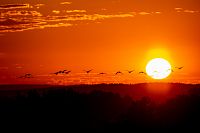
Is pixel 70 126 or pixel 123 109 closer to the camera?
pixel 70 126

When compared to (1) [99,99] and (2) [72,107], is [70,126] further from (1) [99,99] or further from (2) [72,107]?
(1) [99,99]

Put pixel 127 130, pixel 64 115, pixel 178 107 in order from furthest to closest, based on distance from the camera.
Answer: pixel 64 115 < pixel 178 107 < pixel 127 130

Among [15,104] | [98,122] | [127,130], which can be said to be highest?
[15,104]

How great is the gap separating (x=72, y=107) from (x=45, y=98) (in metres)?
4.88

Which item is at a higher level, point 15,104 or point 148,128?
point 15,104

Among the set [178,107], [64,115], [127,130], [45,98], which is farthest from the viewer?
[45,98]

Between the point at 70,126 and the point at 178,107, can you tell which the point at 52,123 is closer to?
the point at 70,126

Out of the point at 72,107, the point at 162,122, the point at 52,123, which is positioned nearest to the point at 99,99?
the point at 72,107

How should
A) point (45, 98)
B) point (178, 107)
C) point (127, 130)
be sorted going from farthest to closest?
1. point (45, 98)
2. point (178, 107)
3. point (127, 130)

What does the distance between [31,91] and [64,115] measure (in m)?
10.4

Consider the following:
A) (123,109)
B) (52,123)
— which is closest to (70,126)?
(52,123)

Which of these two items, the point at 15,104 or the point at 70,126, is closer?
the point at 70,126

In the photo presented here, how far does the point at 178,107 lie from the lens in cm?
6462

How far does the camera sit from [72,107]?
Result: 239ft
